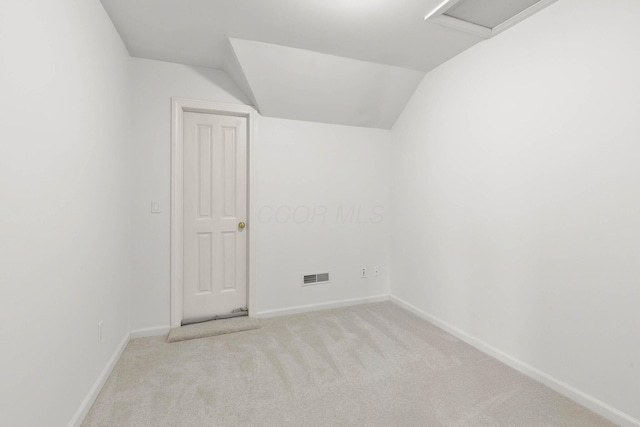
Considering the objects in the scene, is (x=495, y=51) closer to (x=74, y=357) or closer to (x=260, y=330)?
(x=260, y=330)

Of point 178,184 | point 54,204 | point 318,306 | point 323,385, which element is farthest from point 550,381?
point 178,184

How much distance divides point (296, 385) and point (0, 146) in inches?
73.6

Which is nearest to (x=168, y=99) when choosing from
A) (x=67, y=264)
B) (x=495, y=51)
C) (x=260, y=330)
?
(x=67, y=264)

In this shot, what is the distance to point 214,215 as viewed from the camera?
2869mm

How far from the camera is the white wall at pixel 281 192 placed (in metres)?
2.57

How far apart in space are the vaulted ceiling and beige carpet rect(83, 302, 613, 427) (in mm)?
2226

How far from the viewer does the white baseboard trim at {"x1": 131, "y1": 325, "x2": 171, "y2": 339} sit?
2531 mm

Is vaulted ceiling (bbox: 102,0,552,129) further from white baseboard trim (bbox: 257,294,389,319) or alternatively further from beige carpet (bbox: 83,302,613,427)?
beige carpet (bbox: 83,302,613,427)

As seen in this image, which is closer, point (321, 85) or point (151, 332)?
point (151, 332)

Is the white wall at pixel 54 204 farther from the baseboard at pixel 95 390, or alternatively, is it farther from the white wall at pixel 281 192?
the white wall at pixel 281 192

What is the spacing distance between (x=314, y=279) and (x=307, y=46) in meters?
2.24

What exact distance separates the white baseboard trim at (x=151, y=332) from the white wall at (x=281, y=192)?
0.11ft

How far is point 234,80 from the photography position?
110 inches

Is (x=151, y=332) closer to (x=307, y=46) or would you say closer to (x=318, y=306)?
(x=318, y=306)
